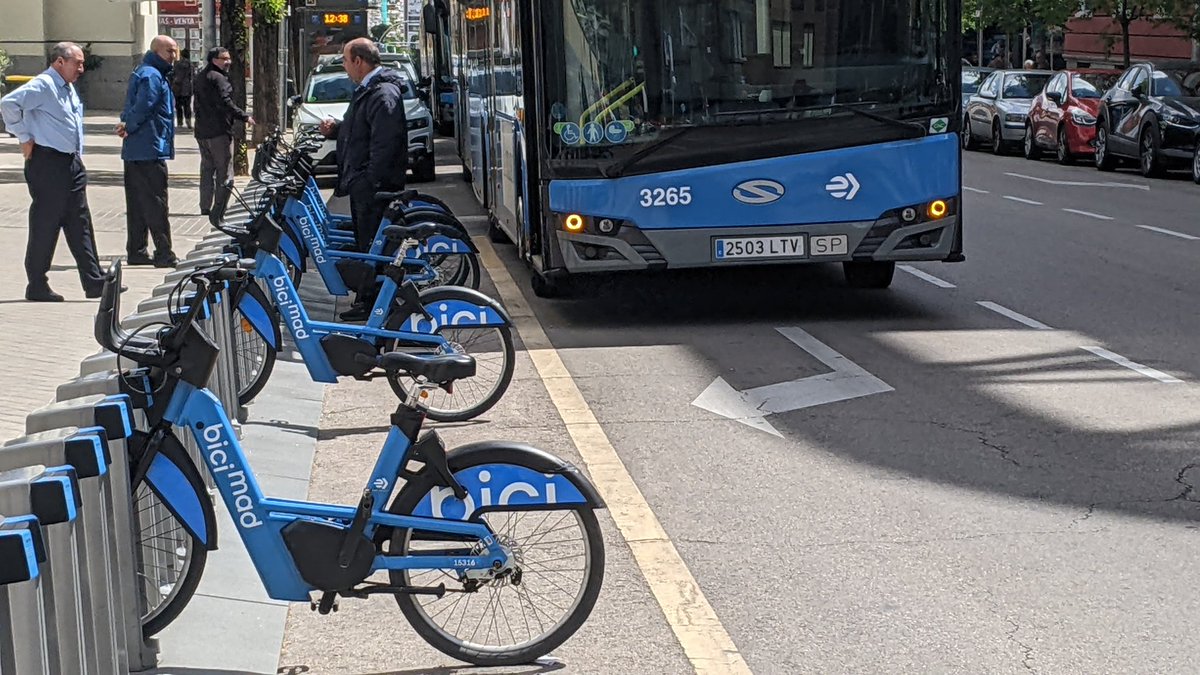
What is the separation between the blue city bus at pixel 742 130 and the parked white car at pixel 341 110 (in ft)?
44.5

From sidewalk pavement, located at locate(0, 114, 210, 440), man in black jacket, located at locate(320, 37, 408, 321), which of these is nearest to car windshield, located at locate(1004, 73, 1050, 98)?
sidewalk pavement, located at locate(0, 114, 210, 440)

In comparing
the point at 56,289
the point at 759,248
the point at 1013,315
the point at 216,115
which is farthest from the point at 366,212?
the point at 216,115

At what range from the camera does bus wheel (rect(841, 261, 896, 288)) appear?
13.2 metres

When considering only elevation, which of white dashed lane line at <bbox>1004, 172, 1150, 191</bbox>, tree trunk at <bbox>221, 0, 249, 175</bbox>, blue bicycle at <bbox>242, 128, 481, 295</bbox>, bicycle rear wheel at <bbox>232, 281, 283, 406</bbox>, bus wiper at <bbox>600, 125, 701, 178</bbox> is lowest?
white dashed lane line at <bbox>1004, 172, 1150, 191</bbox>

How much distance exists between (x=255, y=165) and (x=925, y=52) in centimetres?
426

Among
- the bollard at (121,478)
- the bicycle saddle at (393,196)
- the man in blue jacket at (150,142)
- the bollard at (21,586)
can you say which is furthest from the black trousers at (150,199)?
the bollard at (21,586)

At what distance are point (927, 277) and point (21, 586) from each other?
11.3m

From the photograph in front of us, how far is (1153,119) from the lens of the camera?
87.1 feet

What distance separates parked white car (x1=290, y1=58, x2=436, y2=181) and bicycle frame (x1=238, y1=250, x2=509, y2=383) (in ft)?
53.6

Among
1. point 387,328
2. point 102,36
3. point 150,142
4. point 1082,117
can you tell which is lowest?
point 387,328

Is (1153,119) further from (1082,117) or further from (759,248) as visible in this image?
(759,248)

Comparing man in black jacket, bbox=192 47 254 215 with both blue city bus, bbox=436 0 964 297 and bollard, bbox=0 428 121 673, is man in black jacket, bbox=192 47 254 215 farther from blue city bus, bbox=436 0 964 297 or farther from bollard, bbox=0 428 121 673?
bollard, bbox=0 428 121 673

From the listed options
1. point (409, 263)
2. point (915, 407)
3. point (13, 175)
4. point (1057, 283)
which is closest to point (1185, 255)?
point (1057, 283)

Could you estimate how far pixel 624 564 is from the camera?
245 inches
